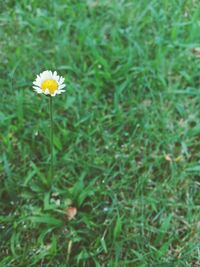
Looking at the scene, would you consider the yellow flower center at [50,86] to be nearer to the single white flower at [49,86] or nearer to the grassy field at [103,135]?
the single white flower at [49,86]

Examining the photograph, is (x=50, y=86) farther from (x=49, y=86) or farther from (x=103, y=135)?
(x=103, y=135)

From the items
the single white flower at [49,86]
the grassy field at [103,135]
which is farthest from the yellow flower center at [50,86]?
the grassy field at [103,135]

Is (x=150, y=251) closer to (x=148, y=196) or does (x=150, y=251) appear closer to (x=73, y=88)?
(x=148, y=196)

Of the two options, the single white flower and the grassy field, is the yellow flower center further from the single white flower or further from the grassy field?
the grassy field

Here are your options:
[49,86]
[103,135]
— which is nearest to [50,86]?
[49,86]

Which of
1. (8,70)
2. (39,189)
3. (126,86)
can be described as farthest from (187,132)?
(8,70)
